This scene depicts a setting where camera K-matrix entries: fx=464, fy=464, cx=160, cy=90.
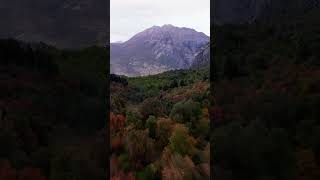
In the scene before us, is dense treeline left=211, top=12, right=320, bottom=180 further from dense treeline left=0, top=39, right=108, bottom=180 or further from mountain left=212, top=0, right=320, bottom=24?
mountain left=212, top=0, right=320, bottom=24

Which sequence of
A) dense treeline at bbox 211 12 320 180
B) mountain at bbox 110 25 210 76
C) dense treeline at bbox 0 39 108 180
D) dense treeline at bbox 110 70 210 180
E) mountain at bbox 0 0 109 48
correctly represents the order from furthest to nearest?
1. mountain at bbox 110 25 210 76
2. mountain at bbox 0 0 109 48
3. dense treeline at bbox 110 70 210 180
4. dense treeline at bbox 211 12 320 180
5. dense treeline at bbox 0 39 108 180

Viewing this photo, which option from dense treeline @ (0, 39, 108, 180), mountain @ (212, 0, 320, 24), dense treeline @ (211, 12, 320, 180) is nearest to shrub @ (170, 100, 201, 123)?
dense treeline @ (211, 12, 320, 180)

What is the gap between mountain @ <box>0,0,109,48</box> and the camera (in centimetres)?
1057

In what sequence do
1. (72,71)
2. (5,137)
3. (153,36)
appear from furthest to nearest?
(153,36)
(72,71)
(5,137)

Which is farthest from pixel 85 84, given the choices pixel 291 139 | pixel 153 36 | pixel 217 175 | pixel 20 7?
pixel 153 36

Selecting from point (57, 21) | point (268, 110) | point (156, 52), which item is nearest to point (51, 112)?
point (57, 21)

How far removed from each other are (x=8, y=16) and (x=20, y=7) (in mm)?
455

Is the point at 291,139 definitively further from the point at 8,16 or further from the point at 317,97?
the point at 8,16

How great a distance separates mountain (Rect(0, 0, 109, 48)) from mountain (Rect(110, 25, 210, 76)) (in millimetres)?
57038

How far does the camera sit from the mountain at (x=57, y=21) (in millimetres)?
10570

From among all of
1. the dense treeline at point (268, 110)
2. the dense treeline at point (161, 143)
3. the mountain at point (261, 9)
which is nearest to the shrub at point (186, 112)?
the dense treeline at point (161, 143)

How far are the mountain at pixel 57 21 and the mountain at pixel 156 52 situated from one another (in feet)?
187

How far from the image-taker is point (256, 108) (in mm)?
9516

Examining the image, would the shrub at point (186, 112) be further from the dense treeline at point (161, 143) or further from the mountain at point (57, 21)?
the mountain at point (57, 21)
